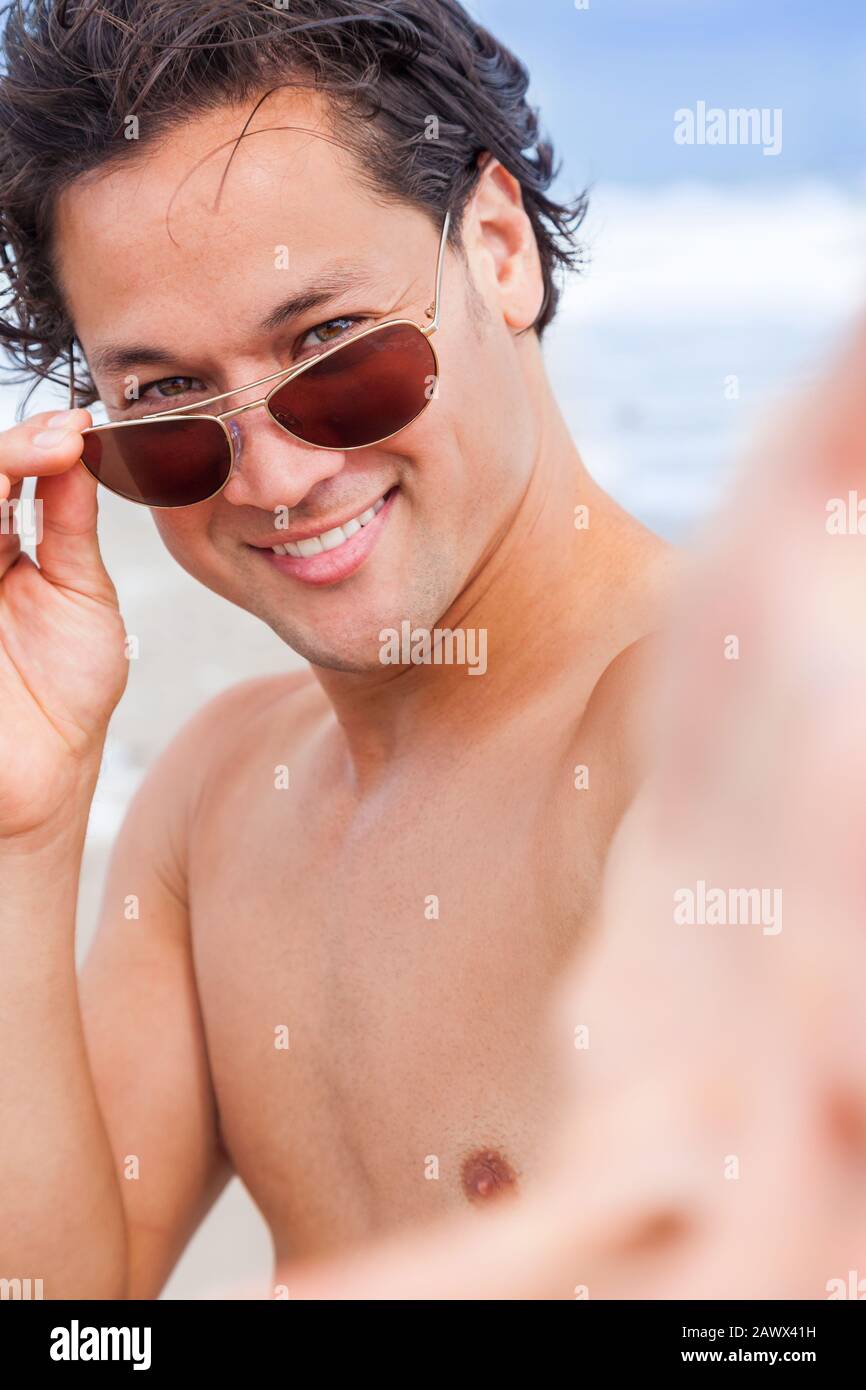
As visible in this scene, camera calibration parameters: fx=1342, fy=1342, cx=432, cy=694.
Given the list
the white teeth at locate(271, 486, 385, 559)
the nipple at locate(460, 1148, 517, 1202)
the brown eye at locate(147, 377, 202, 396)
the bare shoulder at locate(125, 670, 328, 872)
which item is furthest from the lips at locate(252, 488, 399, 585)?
the nipple at locate(460, 1148, 517, 1202)

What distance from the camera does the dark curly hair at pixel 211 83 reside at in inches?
57.8

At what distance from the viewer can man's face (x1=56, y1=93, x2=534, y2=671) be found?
1.44 metres

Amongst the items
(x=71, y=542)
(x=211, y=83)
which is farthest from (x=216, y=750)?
(x=211, y=83)

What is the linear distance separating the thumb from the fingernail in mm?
87

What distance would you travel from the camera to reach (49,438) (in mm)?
1560

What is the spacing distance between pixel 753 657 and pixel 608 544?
1.39m

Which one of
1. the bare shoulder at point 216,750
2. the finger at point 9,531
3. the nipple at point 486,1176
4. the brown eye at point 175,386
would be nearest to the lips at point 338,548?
the brown eye at point 175,386

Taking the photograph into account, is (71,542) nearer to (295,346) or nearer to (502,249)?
(295,346)

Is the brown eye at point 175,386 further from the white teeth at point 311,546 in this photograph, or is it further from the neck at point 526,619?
the neck at point 526,619

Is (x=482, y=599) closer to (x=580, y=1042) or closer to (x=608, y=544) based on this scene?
(x=608, y=544)

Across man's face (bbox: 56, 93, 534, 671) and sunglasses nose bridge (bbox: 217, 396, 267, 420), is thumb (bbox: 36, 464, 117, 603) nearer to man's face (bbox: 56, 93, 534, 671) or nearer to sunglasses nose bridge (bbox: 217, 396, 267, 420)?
man's face (bbox: 56, 93, 534, 671)

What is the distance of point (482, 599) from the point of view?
5.62 feet

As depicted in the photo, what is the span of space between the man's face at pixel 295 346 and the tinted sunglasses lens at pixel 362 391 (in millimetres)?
29
